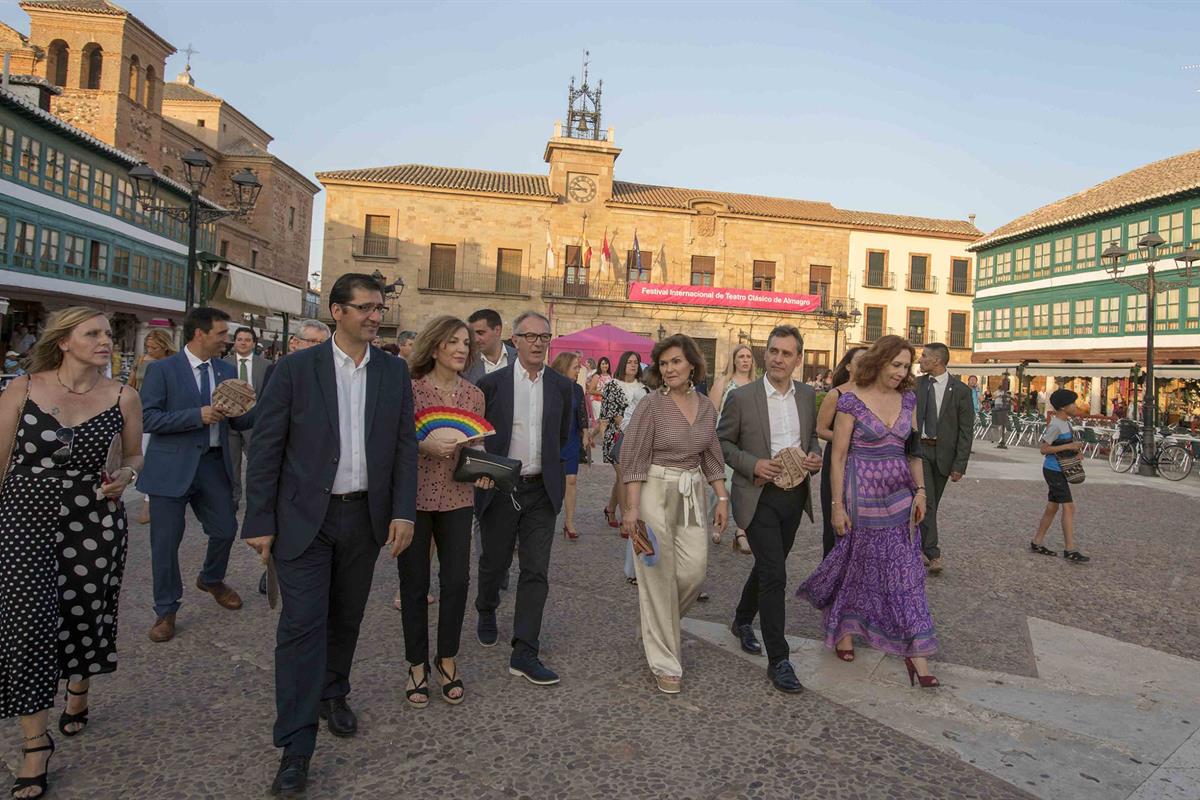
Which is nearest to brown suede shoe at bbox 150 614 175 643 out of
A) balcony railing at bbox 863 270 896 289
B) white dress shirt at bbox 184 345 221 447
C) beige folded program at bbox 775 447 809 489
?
white dress shirt at bbox 184 345 221 447

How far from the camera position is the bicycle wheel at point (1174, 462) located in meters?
13.8

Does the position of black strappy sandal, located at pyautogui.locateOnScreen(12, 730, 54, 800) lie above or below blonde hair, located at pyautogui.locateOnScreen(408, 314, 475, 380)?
below

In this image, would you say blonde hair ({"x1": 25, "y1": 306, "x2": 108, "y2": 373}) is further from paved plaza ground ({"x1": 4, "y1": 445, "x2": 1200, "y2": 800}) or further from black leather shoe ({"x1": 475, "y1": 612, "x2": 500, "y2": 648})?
black leather shoe ({"x1": 475, "y1": 612, "x2": 500, "y2": 648})

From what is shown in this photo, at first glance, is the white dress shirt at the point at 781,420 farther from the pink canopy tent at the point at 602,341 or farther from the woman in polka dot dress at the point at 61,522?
the pink canopy tent at the point at 602,341

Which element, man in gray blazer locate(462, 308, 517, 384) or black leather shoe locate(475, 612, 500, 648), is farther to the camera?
man in gray blazer locate(462, 308, 517, 384)

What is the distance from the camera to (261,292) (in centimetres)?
1026

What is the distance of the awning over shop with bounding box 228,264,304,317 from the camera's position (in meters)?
9.80

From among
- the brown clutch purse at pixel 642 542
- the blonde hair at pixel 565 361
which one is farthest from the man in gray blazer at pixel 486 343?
the brown clutch purse at pixel 642 542

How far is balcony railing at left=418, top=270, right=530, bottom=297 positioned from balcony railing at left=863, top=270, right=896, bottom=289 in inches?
676

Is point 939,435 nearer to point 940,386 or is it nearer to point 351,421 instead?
point 940,386

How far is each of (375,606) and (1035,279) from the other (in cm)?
3479

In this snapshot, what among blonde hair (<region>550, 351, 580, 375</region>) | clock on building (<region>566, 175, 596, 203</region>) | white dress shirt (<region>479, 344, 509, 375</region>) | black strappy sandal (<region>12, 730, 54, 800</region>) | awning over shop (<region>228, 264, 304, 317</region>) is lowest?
black strappy sandal (<region>12, 730, 54, 800</region>)

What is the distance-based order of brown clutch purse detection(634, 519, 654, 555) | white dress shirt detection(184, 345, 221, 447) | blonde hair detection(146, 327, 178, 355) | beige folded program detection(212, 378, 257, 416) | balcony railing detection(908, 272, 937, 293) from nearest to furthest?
brown clutch purse detection(634, 519, 654, 555)
beige folded program detection(212, 378, 257, 416)
white dress shirt detection(184, 345, 221, 447)
blonde hair detection(146, 327, 178, 355)
balcony railing detection(908, 272, 937, 293)

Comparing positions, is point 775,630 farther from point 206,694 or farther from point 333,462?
point 206,694
